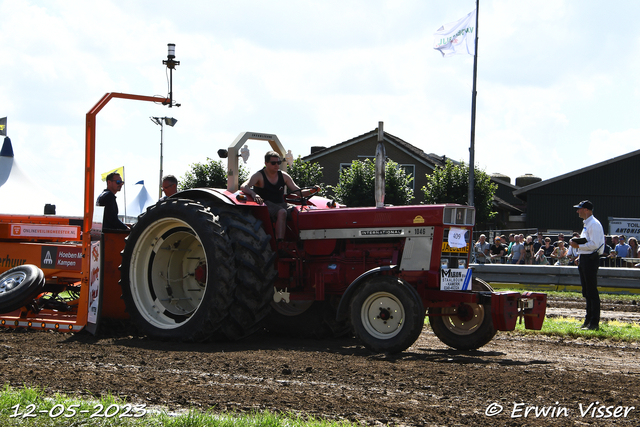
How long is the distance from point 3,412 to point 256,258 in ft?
11.8

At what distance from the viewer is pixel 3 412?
430cm

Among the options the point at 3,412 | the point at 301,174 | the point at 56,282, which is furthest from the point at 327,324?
the point at 301,174

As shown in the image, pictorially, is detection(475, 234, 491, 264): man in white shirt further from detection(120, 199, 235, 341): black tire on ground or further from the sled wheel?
detection(120, 199, 235, 341): black tire on ground

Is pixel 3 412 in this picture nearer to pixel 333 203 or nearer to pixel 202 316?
pixel 202 316

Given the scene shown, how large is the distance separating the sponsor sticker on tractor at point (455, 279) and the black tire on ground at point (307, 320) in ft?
5.01

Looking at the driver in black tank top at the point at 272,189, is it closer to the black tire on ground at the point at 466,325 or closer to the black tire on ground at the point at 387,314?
the black tire on ground at the point at 387,314

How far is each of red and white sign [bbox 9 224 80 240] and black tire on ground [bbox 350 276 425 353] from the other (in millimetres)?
4892

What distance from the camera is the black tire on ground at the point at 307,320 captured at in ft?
28.5

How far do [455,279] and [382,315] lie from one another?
0.89m

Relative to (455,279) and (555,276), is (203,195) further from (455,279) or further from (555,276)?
(555,276)

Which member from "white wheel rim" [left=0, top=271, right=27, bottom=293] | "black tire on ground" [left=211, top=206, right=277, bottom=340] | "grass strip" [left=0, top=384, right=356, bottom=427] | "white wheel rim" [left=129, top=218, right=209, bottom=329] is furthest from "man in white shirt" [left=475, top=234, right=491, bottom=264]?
"grass strip" [left=0, top=384, right=356, bottom=427]

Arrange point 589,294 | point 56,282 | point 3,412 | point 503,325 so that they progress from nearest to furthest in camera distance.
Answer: point 3,412, point 503,325, point 56,282, point 589,294

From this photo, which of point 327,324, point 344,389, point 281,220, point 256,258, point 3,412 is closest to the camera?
point 3,412

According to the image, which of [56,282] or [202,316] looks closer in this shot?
[202,316]
